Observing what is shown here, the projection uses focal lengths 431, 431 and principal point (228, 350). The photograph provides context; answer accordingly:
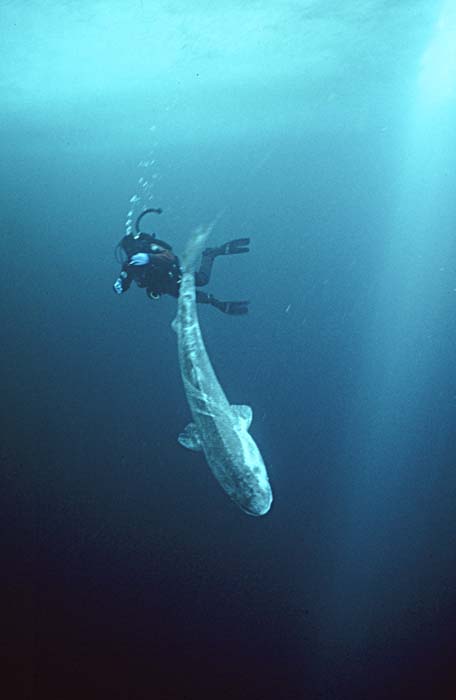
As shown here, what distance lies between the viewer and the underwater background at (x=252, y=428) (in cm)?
806

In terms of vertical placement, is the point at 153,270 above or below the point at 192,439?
above

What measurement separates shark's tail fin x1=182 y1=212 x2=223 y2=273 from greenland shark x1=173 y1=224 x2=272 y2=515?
1791 millimetres

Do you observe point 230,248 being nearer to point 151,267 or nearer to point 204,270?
point 204,270

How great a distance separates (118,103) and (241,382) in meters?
21.3

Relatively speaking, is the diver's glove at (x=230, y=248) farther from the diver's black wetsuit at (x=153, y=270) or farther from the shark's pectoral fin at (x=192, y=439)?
the shark's pectoral fin at (x=192, y=439)

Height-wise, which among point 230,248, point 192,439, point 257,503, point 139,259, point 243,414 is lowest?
point 257,503

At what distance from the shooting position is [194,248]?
10.1 meters

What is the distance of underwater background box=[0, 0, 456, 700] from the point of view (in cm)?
806

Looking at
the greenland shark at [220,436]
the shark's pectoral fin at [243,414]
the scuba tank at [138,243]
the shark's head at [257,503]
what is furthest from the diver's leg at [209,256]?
the shark's head at [257,503]

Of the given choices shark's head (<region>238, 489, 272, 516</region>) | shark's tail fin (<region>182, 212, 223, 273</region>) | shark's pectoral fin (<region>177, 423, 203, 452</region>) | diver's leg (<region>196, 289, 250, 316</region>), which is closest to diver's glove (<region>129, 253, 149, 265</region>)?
shark's tail fin (<region>182, 212, 223, 273</region>)

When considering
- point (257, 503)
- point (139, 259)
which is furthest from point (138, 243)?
point (257, 503)

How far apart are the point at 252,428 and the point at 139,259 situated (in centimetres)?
701

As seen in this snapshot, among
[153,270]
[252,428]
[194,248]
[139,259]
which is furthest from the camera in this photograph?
[252,428]

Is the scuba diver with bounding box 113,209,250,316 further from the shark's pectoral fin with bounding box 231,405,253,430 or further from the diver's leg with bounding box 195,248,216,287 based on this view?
the shark's pectoral fin with bounding box 231,405,253,430
